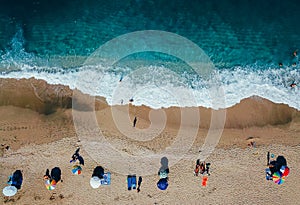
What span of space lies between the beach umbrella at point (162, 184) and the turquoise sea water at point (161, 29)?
4644 millimetres

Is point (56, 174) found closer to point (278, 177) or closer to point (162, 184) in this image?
point (162, 184)

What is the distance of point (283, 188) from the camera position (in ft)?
61.8

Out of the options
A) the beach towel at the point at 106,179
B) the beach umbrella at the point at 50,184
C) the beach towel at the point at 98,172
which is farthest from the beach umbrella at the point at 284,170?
the beach umbrella at the point at 50,184

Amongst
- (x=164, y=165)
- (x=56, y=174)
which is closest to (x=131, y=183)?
(x=164, y=165)

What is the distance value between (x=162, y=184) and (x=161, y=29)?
9.61 m

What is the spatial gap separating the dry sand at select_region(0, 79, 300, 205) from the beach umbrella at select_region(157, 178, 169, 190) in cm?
24

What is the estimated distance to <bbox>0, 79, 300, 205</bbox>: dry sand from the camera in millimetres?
18531

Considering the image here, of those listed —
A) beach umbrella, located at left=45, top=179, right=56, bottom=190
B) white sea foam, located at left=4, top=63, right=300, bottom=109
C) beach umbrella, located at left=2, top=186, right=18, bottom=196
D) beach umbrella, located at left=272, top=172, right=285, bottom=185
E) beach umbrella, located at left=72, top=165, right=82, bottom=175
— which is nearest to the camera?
beach umbrella, located at left=2, top=186, right=18, bottom=196

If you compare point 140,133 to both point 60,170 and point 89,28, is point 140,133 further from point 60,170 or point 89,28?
point 89,28

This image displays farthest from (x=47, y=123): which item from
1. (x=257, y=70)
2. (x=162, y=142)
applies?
(x=257, y=70)

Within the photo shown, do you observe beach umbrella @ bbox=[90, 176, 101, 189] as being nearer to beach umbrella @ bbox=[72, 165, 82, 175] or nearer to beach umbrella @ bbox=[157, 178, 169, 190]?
beach umbrella @ bbox=[72, 165, 82, 175]

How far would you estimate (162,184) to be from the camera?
1841cm

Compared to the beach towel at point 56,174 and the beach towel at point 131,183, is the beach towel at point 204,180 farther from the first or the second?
the beach towel at point 56,174

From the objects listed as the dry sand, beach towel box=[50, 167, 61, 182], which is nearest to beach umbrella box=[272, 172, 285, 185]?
the dry sand
